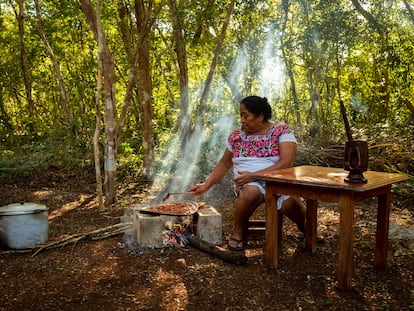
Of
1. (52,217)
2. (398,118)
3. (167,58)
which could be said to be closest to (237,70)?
(167,58)

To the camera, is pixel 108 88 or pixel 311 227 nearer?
pixel 311 227

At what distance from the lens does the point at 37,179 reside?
7172mm

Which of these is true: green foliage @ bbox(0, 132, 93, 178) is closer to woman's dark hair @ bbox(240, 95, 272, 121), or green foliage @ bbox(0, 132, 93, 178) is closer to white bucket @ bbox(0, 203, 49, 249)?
white bucket @ bbox(0, 203, 49, 249)

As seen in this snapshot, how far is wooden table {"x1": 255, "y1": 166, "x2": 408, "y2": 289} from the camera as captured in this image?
2.57 m

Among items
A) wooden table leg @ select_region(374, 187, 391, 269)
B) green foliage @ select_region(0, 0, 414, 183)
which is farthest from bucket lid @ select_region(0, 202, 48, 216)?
green foliage @ select_region(0, 0, 414, 183)

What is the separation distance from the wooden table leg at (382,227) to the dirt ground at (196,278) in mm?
101

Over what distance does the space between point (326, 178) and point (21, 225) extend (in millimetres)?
2710

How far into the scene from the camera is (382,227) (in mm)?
3021

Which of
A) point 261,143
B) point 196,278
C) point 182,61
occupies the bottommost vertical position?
point 196,278

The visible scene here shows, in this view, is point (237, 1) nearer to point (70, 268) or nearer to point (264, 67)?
point (264, 67)

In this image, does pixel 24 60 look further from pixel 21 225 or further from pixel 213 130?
pixel 21 225

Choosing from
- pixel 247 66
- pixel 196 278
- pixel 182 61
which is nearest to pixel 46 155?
pixel 182 61

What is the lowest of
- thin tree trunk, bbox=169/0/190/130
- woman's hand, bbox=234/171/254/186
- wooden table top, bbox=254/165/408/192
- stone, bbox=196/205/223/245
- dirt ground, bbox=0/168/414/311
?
dirt ground, bbox=0/168/414/311

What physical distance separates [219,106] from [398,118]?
4059 mm
